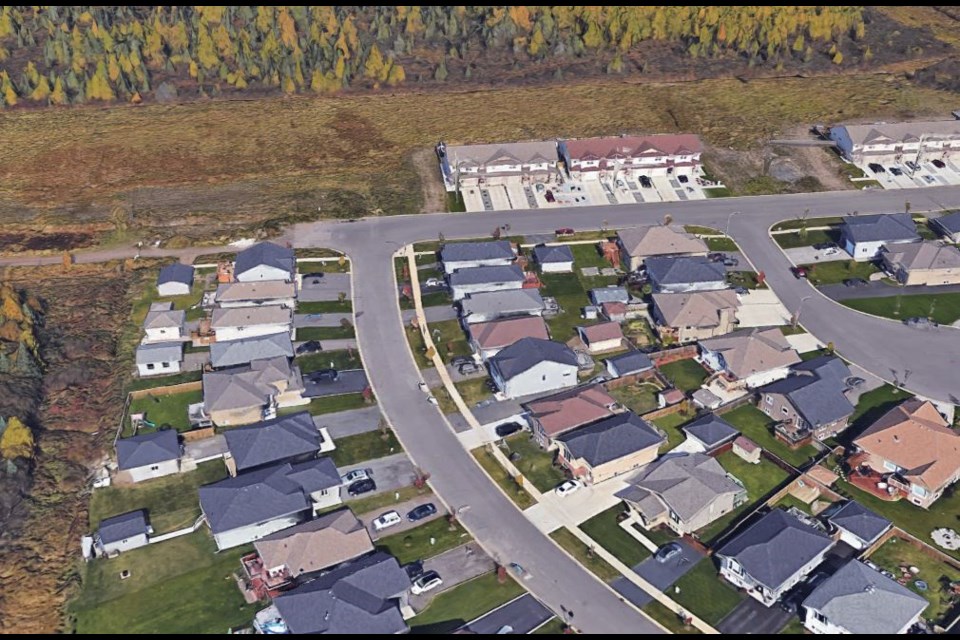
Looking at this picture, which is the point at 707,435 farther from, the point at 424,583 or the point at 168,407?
the point at 168,407

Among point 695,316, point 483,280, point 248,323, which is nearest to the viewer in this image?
point 248,323

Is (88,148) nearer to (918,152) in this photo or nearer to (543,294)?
(543,294)

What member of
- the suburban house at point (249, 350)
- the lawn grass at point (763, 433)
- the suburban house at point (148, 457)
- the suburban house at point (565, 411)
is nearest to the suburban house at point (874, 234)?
the lawn grass at point (763, 433)

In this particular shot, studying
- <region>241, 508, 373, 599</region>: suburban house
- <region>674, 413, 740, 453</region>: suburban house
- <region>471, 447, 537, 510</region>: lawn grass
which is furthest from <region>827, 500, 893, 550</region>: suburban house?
<region>241, 508, 373, 599</region>: suburban house

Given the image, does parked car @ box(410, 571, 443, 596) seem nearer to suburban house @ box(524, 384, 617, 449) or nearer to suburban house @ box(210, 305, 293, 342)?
suburban house @ box(524, 384, 617, 449)

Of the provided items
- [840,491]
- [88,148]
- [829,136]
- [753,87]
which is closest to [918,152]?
[829,136]

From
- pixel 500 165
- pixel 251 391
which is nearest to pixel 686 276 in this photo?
pixel 500 165
